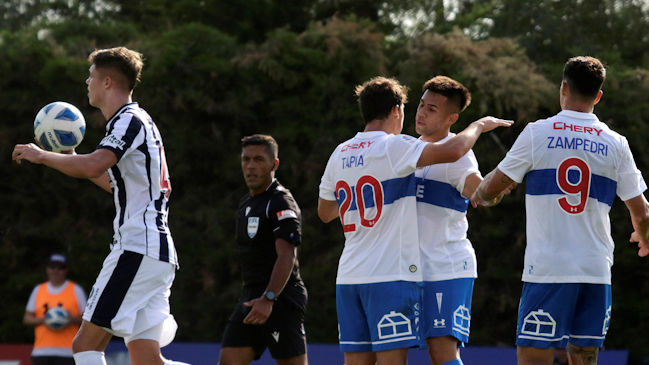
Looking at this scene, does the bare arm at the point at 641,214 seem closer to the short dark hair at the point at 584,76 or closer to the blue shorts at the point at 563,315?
the blue shorts at the point at 563,315

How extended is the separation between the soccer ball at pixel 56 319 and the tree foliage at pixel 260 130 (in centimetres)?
169

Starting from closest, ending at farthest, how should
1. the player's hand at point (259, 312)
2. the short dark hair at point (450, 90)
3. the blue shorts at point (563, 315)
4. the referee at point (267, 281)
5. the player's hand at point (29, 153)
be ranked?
the player's hand at point (29, 153), the blue shorts at point (563, 315), the short dark hair at point (450, 90), the player's hand at point (259, 312), the referee at point (267, 281)

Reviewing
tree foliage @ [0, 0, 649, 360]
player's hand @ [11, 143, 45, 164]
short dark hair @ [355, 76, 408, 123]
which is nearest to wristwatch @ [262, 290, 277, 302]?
short dark hair @ [355, 76, 408, 123]

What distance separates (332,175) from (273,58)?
615cm

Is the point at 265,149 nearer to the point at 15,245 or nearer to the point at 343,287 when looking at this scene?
the point at 343,287

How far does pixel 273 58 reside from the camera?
37.8ft

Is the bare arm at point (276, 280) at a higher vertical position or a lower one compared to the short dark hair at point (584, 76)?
lower

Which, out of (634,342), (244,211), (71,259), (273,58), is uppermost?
(273,58)

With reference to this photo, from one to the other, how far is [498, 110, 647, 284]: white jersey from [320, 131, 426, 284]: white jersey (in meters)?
0.57

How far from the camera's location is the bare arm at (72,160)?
4.94m

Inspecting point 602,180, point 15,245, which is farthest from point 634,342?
point 15,245

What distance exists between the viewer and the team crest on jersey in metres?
6.93

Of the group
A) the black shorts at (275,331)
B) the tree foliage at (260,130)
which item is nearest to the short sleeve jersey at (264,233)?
the black shorts at (275,331)

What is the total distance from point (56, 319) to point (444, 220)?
582cm
